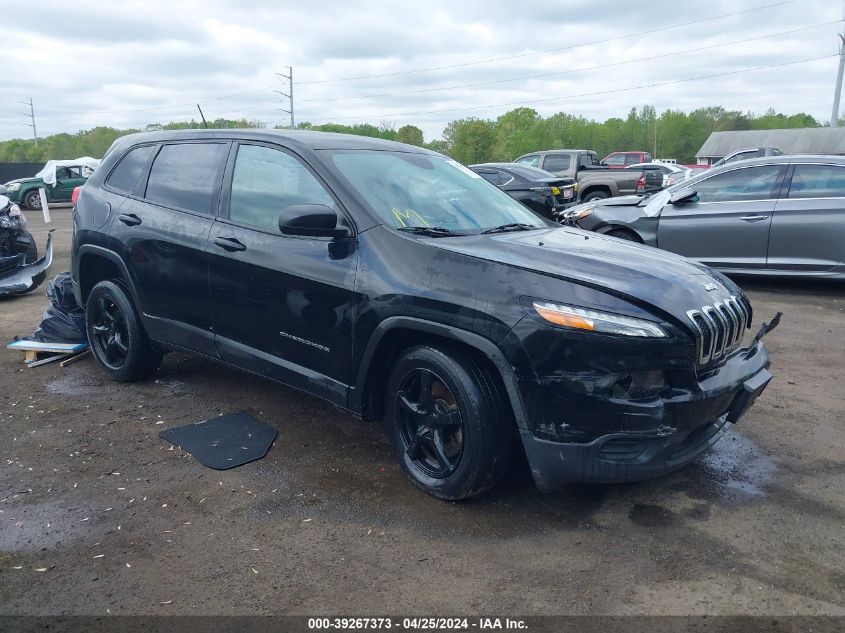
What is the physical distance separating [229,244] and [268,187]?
1.34 ft

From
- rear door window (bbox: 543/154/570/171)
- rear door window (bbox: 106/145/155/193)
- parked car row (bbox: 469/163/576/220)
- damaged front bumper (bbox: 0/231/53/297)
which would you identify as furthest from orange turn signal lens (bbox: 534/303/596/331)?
rear door window (bbox: 543/154/570/171)

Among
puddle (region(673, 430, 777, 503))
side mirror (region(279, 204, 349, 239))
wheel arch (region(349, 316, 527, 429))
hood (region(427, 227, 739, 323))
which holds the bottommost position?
puddle (region(673, 430, 777, 503))

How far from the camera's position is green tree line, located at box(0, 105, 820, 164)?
84.1 metres

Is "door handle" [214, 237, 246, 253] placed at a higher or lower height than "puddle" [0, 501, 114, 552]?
higher

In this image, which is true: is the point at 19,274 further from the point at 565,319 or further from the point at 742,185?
the point at 742,185

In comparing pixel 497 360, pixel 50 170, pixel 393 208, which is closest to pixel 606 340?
pixel 497 360

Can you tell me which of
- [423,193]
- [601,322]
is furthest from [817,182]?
[601,322]

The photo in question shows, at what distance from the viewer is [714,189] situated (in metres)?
8.72

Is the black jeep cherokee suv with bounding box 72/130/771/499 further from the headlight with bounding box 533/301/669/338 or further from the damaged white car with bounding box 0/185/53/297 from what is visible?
the damaged white car with bounding box 0/185/53/297

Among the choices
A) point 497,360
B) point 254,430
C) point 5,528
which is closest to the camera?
point 497,360

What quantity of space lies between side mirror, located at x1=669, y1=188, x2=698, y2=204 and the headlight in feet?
20.9

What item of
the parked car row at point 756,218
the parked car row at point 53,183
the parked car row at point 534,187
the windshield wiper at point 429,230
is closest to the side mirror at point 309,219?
the windshield wiper at point 429,230

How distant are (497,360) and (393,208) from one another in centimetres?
114

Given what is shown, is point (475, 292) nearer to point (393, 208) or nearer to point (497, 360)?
point (497, 360)
